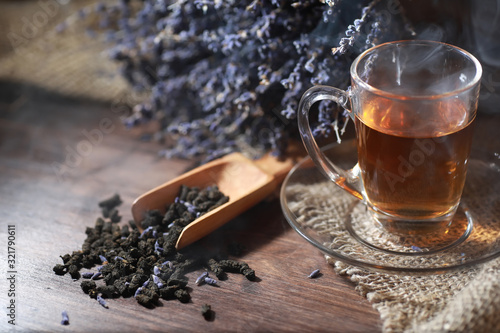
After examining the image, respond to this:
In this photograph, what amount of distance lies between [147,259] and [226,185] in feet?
0.96

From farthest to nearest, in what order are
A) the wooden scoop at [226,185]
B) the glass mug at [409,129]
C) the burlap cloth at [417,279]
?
the wooden scoop at [226,185]
the glass mug at [409,129]
the burlap cloth at [417,279]

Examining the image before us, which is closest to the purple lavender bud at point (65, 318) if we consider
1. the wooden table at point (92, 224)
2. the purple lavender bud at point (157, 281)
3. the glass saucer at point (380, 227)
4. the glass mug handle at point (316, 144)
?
the wooden table at point (92, 224)

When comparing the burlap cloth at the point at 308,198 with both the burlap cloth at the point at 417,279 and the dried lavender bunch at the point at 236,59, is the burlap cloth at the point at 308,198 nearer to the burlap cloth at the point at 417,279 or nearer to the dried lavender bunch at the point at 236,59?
the burlap cloth at the point at 417,279

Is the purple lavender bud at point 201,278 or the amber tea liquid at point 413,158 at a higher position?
the amber tea liquid at point 413,158

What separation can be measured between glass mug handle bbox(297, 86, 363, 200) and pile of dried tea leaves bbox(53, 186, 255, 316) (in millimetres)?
248

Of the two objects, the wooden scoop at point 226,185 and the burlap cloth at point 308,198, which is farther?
the wooden scoop at point 226,185

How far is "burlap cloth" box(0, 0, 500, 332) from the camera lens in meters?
0.88

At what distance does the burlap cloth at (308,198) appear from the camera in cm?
88

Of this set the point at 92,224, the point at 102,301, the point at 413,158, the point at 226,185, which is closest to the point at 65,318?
the point at 102,301

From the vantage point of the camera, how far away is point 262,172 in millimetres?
1307

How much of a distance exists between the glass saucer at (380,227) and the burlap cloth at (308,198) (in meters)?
0.02

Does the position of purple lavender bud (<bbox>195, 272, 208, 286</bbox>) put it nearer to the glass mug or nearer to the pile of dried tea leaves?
the pile of dried tea leaves

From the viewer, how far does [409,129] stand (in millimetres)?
975

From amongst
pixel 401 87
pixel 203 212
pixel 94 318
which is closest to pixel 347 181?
pixel 401 87
